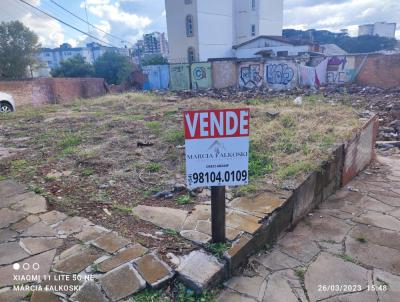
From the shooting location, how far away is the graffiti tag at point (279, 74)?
16.9 metres

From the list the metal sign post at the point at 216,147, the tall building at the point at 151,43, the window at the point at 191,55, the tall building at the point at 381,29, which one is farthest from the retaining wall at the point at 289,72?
the tall building at the point at 381,29

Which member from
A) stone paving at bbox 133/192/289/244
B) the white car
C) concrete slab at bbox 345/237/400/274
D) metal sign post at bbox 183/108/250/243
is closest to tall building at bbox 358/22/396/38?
the white car

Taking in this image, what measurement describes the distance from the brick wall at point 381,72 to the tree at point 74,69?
20350mm

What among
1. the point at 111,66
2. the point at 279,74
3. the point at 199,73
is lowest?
the point at 279,74

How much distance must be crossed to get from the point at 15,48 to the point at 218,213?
26051 mm

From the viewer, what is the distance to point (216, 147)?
2.10 m

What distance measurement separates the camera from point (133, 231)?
2.50 m

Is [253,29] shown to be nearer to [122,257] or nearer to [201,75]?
[201,75]

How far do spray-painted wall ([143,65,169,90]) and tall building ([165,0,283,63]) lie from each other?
29.1ft

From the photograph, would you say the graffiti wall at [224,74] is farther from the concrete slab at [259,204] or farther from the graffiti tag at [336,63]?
the concrete slab at [259,204]

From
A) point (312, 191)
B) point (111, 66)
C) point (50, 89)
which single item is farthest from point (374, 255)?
point (111, 66)

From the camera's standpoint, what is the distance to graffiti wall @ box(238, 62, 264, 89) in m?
17.8

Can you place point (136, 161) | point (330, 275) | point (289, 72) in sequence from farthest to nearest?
point (289, 72), point (136, 161), point (330, 275)

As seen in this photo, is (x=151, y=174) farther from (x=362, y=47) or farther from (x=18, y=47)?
(x=362, y=47)
